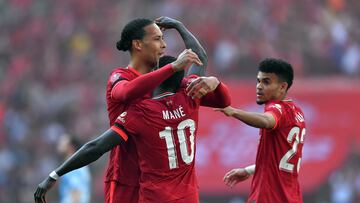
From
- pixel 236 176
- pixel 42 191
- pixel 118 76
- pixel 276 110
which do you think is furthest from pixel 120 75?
pixel 236 176

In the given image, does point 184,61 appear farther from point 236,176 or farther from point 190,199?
point 236,176

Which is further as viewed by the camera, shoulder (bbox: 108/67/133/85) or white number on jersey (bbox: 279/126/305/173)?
white number on jersey (bbox: 279/126/305/173)

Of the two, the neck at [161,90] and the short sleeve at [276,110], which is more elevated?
the neck at [161,90]

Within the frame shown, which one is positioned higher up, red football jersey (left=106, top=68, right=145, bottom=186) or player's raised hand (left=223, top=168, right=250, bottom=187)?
red football jersey (left=106, top=68, right=145, bottom=186)

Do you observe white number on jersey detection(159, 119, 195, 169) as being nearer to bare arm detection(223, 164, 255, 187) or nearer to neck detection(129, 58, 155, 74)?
neck detection(129, 58, 155, 74)

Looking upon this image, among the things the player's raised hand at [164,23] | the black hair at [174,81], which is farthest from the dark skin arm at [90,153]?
the player's raised hand at [164,23]

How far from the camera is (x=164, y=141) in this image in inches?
248

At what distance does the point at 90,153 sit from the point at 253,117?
127 centimetres

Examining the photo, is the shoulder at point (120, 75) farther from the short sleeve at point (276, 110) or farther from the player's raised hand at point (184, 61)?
the short sleeve at point (276, 110)

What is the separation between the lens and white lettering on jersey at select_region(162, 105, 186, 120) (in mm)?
6273

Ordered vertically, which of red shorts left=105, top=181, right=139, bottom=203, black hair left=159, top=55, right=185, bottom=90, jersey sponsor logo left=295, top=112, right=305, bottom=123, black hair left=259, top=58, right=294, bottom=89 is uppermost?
black hair left=159, top=55, right=185, bottom=90

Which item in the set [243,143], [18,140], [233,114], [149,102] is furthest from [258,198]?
[18,140]

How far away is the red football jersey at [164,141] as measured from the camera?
20.6 feet

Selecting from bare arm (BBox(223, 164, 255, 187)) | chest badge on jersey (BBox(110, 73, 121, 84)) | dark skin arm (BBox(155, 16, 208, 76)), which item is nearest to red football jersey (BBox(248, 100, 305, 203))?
bare arm (BBox(223, 164, 255, 187))
